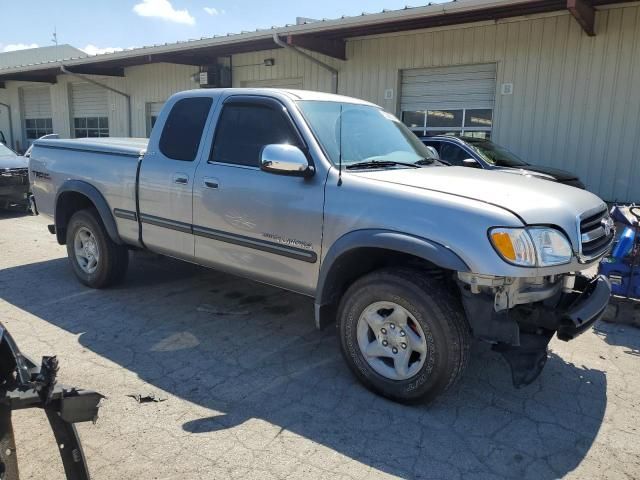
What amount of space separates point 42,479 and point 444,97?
11.0 meters

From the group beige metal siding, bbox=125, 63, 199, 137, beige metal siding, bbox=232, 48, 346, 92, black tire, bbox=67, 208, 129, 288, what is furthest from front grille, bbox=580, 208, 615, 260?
beige metal siding, bbox=125, 63, 199, 137

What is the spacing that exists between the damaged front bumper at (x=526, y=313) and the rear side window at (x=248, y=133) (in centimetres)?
174

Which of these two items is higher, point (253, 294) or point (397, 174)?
point (397, 174)

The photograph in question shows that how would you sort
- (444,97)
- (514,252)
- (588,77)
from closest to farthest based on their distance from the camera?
(514,252) < (588,77) < (444,97)

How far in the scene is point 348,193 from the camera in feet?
11.5

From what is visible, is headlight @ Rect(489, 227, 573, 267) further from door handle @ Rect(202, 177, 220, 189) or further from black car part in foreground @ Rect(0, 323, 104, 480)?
door handle @ Rect(202, 177, 220, 189)

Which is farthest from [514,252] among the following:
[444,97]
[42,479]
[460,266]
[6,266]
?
[444,97]

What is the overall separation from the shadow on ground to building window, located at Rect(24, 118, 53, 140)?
67.8ft

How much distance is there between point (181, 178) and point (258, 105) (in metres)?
0.92

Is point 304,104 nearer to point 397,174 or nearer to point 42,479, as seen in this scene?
point 397,174

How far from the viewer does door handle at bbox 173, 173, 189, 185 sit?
14.8 ft

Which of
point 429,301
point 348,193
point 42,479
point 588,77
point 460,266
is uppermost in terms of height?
point 588,77

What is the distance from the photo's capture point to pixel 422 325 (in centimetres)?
323

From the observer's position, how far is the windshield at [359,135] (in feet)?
12.8
